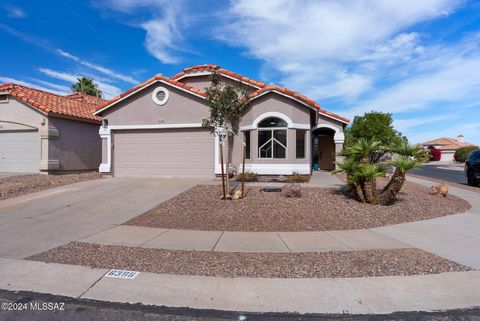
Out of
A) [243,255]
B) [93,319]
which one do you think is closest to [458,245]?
[243,255]

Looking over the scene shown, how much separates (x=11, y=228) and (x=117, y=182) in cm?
642

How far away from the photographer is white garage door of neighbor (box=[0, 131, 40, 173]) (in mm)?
16812

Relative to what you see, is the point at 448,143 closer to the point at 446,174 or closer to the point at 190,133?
the point at 446,174

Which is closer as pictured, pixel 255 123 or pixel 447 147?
pixel 255 123

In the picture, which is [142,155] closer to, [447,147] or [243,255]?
[243,255]

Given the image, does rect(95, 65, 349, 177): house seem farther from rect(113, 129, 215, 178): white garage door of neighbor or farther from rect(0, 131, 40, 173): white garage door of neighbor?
rect(0, 131, 40, 173): white garage door of neighbor

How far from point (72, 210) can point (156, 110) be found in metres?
7.18

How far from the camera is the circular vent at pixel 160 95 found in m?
15.2

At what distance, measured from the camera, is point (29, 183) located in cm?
1366

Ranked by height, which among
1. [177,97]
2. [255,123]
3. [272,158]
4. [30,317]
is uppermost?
[177,97]

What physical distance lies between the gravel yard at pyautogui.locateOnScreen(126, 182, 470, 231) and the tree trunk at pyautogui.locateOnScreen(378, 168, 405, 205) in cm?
30

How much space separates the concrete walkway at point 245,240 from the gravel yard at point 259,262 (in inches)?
11.9

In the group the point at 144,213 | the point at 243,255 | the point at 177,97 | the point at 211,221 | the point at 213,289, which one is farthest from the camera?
the point at 177,97

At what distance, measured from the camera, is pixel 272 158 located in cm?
1441
